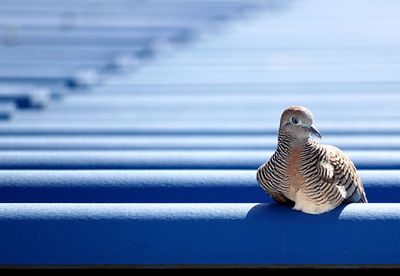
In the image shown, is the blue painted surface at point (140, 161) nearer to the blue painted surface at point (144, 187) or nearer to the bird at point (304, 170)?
the blue painted surface at point (144, 187)

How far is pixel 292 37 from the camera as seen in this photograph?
10.0 meters

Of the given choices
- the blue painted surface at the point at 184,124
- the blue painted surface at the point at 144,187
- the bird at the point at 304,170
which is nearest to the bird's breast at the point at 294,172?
the bird at the point at 304,170

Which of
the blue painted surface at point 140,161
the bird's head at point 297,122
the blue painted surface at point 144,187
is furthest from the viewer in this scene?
the blue painted surface at point 140,161

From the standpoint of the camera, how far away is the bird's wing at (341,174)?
2555mm

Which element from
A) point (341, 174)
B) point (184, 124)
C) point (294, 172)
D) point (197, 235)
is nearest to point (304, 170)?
point (294, 172)

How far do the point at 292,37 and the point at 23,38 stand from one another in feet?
10.6

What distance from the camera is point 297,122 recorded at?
8.07 ft

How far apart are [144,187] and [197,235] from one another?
470mm

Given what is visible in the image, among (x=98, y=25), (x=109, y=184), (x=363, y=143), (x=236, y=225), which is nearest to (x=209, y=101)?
(x=363, y=143)

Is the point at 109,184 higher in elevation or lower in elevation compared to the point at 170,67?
lower

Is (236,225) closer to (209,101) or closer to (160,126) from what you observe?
(160,126)

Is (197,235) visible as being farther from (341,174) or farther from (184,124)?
(184,124)

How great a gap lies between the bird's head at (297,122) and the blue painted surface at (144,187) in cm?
56

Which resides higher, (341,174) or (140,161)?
(140,161)
